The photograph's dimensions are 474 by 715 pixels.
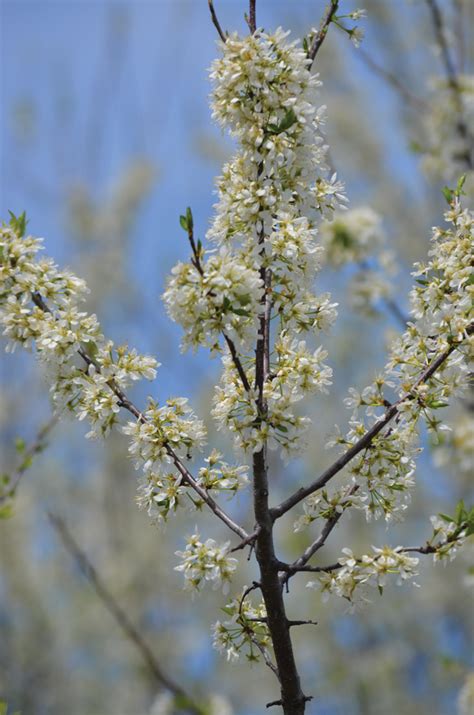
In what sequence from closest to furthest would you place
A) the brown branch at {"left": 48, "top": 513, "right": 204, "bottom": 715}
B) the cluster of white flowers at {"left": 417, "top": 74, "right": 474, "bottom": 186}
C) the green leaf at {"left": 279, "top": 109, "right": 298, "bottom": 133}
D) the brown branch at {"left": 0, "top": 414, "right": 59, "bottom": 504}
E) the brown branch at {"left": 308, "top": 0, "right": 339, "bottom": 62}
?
the green leaf at {"left": 279, "top": 109, "right": 298, "bottom": 133} → the brown branch at {"left": 308, "top": 0, "right": 339, "bottom": 62} → the brown branch at {"left": 48, "top": 513, "right": 204, "bottom": 715} → the brown branch at {"left": 0, "top": 414, "right": 59, "bottom": 504} → the cluster of white flowers at {"left": 417, "top": 74, "right": 474, "bottom": 186}

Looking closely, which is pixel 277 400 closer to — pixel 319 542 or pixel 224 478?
pixel 224 478

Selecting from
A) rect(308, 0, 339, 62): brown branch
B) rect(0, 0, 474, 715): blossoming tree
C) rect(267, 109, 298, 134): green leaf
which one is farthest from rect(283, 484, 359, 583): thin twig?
rect(308, 0, 339, 62): brown branch

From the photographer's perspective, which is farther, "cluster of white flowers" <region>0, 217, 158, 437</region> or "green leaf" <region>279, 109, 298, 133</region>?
"cluster of white flowers" <region>0, 217, 158, 437</region>

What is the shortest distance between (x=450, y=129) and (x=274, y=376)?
3.94 m

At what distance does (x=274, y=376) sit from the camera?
202 cm

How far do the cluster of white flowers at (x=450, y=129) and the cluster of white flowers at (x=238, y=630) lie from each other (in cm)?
391

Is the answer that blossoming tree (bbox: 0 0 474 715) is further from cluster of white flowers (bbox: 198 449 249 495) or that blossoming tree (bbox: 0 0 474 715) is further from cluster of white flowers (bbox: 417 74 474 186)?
cluster of white flowers (bbox: 417 74 474 186)

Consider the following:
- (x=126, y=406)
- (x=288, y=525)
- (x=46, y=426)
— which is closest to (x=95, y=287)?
(x=288, y=525)

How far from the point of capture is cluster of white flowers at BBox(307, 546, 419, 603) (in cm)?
198

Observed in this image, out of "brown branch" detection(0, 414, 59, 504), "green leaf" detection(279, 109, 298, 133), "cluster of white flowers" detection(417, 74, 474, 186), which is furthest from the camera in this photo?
"cluster of white flowers" detection(417, 74, 474, 186)

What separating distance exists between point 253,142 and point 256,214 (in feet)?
0.62

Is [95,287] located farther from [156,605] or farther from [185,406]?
[185,406]

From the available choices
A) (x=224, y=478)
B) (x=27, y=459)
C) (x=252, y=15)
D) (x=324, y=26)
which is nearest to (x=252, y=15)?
(x=252, y=15)

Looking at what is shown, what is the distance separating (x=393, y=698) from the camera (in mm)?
11930
